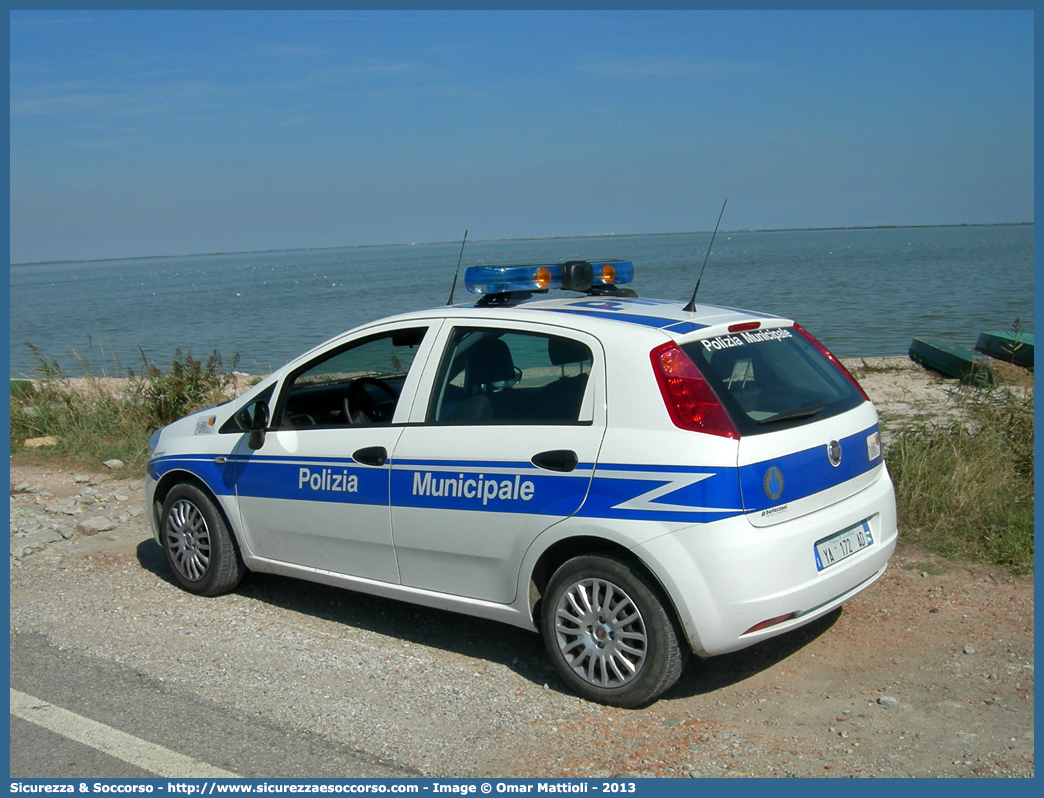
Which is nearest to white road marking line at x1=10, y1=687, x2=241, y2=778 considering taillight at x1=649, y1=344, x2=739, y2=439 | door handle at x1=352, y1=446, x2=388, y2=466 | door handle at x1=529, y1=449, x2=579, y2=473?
door handle at x1=352, y1=446, x2=388, y2=466

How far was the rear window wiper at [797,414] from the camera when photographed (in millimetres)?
4113

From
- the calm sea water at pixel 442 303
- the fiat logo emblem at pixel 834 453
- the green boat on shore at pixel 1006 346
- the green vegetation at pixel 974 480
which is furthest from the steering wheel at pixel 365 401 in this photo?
the green boat on shore at pixel 1006 346

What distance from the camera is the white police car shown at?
3986 millimetres

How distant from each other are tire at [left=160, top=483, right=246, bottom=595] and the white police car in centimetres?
37

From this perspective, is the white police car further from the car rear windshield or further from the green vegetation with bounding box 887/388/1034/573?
the green vegetation with bounding box 887/388/1034/573

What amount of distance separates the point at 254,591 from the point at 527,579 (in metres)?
A: 2.45

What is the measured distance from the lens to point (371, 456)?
4934 mm

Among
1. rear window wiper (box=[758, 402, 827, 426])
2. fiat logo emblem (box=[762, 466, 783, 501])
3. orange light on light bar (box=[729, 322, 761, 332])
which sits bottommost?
fiat logo emblem (box=[762, 466, 783, 501])

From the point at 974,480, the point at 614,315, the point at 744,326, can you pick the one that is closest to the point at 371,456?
the point at 614,315

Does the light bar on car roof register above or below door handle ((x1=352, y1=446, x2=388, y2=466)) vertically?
above

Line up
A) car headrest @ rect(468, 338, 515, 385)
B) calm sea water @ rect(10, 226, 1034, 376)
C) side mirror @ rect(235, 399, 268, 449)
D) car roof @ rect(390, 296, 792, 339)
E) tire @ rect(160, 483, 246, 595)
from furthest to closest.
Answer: calm sea water @ rect(10, 226, 1034, 376) < tire @ rect(160, 483, 246, 595) < side mirror @ rect(235, 399, 268, 449) < car headrest @ rect(468, 338, 515, 385) < car roof @ rect(390, 296, 792, 339)

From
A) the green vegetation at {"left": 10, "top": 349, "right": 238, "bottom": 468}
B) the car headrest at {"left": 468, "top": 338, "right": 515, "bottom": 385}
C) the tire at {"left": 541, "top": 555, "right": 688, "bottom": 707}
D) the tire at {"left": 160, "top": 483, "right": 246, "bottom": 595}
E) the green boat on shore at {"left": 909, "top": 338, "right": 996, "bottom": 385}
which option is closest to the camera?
the tire at {"left": 541, "top": 555, "right": 688, "bottom": 707}

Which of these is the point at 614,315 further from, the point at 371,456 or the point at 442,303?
the point at 442,303

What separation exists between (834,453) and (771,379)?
1.39ft
